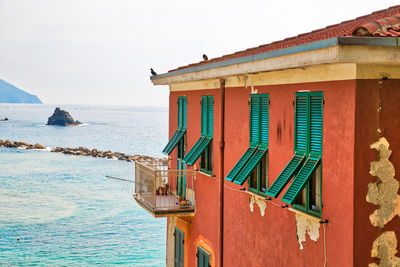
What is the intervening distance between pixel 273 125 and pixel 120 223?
33.8 meters

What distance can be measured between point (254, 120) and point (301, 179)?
2699 millimetres

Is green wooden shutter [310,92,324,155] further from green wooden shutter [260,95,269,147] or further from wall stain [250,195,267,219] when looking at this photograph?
wall stain [250,195,267,219]

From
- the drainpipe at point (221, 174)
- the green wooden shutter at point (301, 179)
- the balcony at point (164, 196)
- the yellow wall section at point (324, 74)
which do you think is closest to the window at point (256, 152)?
the yellow wall section at point (324, 74)

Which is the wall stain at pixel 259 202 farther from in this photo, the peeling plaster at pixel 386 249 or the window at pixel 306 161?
the peeling plaster at pixel 386 249

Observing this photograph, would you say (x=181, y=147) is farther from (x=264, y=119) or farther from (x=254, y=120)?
(x=264, y=119)

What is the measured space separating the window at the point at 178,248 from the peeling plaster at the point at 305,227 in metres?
7.55

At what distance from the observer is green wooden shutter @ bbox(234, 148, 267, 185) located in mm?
10914

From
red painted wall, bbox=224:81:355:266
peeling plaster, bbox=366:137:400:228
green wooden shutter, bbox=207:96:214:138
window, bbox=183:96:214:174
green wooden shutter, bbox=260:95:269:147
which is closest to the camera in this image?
peeling plaster, bbox=366:137:400:228

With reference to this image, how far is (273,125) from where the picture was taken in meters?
10.5

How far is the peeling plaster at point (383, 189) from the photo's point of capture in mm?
8047

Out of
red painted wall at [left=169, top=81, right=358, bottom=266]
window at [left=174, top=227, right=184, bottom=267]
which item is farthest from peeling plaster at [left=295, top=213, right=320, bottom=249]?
window at [left=174, top=227, right=184, bottom=267]

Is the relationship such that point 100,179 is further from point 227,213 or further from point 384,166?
point 384,166

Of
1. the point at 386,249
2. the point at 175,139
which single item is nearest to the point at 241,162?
the point at 386,249

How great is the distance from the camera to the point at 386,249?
8.14 metres
